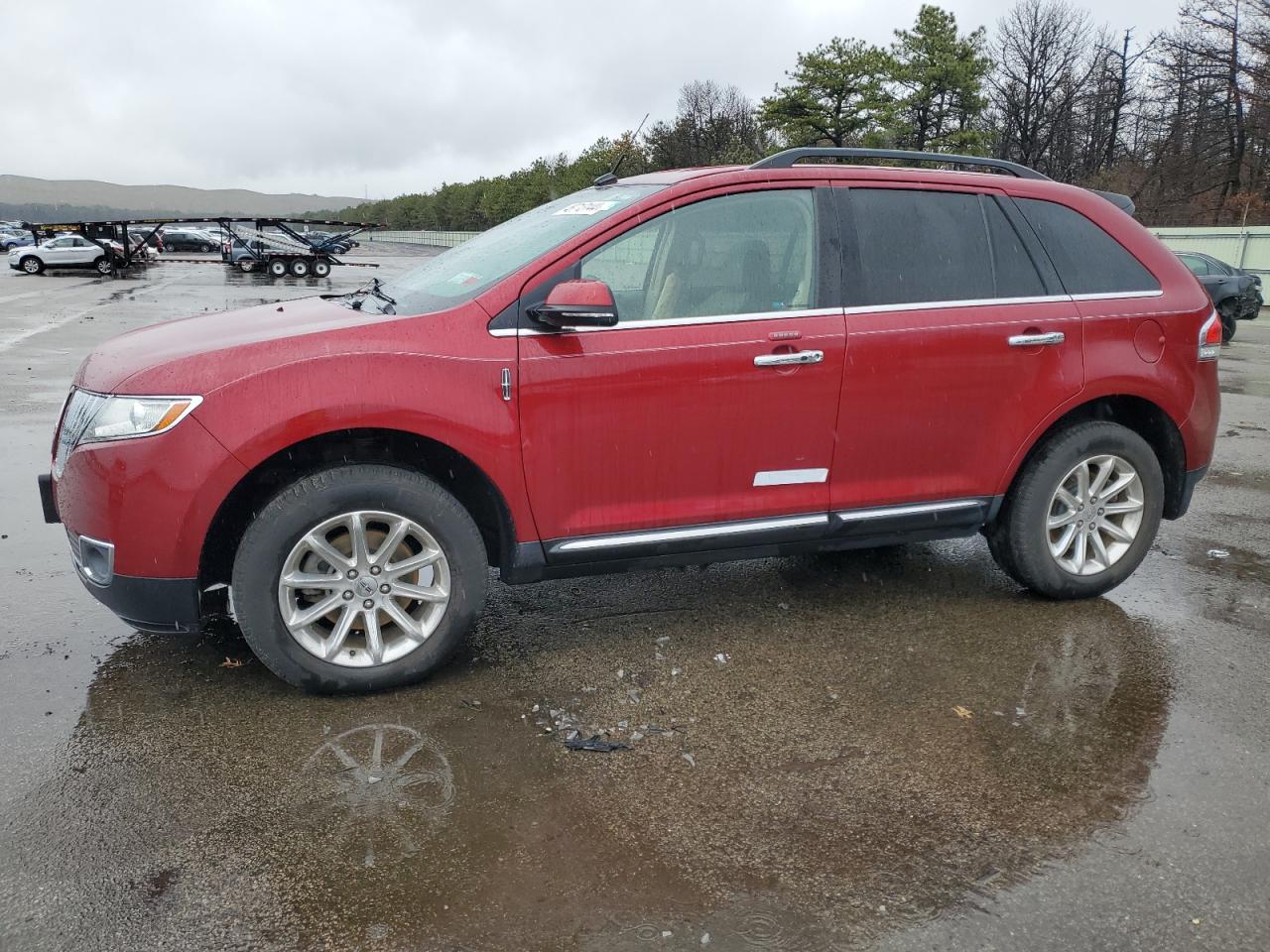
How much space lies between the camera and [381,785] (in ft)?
10.3

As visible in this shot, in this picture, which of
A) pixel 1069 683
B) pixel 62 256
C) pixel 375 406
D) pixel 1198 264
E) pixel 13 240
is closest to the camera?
pixel 375 406

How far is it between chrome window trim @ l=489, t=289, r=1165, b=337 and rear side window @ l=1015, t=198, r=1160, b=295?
32 mm

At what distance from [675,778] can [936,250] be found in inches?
99.2

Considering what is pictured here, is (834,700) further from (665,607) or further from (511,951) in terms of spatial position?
(511,951)

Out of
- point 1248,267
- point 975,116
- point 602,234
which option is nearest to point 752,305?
point 602,234

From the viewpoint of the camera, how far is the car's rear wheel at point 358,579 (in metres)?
3.49

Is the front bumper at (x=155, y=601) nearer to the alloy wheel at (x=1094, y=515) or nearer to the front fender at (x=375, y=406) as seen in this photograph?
the front fender at (x=375, y=406)

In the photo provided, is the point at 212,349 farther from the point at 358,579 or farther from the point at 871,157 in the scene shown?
the point at 871,157

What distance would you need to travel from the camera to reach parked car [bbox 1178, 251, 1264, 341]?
19.3 meters

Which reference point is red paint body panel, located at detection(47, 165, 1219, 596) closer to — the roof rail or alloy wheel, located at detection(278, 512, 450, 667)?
the roof rail

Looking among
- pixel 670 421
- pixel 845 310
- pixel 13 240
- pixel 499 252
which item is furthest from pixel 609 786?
pixel 13 240

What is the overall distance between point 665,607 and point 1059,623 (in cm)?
176

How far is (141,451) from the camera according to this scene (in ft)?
11.1

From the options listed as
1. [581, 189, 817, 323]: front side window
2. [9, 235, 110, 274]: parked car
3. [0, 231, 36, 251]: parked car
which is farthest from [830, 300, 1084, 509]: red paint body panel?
[0, 231, 36, 251]: parked car
